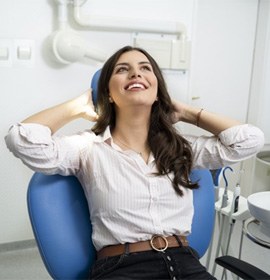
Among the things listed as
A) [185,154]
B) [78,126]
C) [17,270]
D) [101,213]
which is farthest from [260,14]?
[17,270]

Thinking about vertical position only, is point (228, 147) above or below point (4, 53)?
below

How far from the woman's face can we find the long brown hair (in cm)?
4

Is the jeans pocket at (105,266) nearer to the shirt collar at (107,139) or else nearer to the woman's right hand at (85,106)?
the shirt collar at (107,139)

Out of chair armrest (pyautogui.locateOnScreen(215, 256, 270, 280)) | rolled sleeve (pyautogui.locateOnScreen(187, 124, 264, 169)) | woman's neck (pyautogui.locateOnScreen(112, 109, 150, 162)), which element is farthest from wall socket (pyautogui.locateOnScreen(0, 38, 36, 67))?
chair armrest (pyautogui.locateOnScreen(215, 256, 270, 280))

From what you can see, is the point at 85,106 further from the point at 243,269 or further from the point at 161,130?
the point at 243,269

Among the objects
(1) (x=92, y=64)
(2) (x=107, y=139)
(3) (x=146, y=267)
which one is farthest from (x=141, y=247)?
(1) (x=92, y=64)

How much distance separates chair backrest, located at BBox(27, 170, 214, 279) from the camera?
1085 mm

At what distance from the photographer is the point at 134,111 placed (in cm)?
133

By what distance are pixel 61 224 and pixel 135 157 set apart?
37 cm

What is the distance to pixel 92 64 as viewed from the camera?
216 cm

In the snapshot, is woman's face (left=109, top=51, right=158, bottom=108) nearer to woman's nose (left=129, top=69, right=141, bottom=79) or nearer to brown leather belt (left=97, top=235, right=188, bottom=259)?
woman's nose (left=129, top=69, right=141, bottom=79)

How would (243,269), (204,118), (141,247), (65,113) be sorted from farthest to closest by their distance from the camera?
(204,118), (65,113), (141,247), (243,269)

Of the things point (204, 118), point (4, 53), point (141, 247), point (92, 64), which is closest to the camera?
point (141, 247)

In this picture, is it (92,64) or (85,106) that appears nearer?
(85,106)
